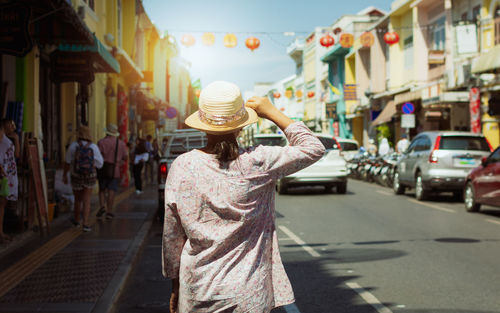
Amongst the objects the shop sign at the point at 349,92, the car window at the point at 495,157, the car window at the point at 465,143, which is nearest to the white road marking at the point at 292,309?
the car window at the point at 495,157

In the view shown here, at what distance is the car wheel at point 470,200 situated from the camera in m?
14.0

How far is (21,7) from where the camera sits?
888 cm

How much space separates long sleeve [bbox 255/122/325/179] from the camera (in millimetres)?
2893

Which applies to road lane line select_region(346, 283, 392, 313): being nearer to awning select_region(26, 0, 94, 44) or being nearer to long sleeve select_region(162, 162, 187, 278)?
long sleeve select_region(162, 162, 187, 278)

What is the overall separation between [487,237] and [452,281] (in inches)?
143

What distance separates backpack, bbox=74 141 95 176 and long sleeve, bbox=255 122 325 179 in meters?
8.41

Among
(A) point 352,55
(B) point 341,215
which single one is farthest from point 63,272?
(A) point 352,55

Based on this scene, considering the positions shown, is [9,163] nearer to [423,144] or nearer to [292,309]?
[292,309]

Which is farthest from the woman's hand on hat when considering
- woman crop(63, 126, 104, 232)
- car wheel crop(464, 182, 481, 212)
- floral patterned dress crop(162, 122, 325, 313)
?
car wheel crop(464, 182, 481, 212)

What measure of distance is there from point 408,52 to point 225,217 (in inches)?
1380

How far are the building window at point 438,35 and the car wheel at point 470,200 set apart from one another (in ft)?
58.8

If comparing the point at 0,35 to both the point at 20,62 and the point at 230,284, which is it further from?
the point at 230,284

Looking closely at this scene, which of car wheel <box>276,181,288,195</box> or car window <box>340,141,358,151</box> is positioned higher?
car window <box>340,141,358,151</box>

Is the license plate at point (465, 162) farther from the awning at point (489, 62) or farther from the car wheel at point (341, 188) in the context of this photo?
the awning at point (489, 62)
